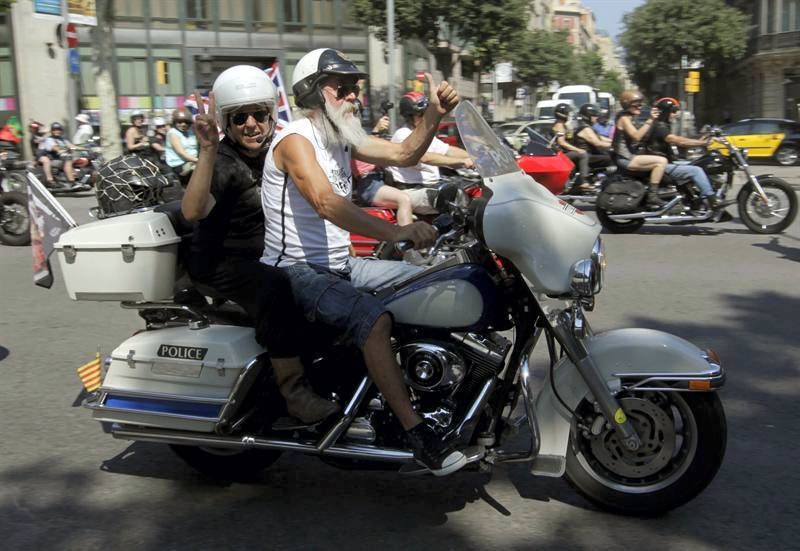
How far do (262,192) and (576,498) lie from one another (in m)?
1.80

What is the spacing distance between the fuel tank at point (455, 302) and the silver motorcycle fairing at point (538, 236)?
15 cm

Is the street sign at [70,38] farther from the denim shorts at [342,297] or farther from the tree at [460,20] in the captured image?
the denim shorts at [342,297]

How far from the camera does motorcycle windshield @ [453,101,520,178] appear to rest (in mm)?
3195

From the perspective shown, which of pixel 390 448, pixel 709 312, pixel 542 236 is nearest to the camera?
pixel 542 236

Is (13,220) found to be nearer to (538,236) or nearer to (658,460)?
(538,236)

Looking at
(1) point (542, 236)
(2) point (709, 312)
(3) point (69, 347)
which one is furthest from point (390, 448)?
(2) point (709, 312)

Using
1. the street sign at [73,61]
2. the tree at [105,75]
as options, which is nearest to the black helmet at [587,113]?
the tree at [105,75]

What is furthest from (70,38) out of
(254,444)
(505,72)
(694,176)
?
(505,72)

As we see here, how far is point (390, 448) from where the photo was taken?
3.28m

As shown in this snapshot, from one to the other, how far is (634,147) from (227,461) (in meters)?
8.16

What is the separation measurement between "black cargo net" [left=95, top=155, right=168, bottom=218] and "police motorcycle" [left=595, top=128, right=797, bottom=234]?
7.50m

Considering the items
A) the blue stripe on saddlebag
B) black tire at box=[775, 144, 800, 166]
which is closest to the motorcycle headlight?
the blue stripe on saddlebag

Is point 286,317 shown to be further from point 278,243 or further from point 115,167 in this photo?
point 115,167

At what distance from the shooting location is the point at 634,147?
10.7m
